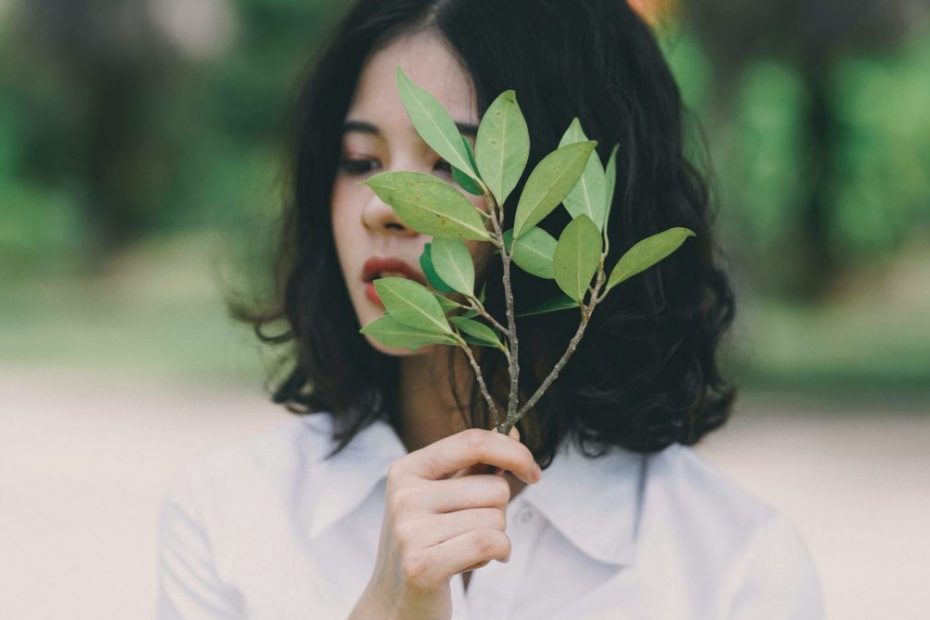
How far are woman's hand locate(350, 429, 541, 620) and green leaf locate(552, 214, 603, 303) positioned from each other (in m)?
0.17

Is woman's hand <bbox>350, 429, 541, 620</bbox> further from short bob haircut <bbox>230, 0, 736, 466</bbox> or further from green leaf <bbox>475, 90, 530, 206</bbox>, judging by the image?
short bob haircut <bbox>230, 0, 736, 466</bbox>

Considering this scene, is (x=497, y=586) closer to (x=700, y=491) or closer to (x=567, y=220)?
(x=700, y=491)

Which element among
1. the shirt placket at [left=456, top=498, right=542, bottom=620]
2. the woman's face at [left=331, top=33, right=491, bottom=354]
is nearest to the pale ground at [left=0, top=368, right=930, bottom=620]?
the shirt placket at [left=456, top=498, right=542, bottom=620]

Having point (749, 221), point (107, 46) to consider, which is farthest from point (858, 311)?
point (107, 46)

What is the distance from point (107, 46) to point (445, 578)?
12.1 meters

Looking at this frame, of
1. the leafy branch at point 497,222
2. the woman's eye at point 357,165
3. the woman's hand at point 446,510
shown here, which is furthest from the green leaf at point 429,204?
the woman's eye at point 357,165

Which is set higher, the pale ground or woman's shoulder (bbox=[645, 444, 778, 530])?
woman's shoulder (bbox=[645, 444, 778, 530])

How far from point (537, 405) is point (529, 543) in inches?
7.6

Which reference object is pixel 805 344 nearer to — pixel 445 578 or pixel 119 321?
pixel 119 321

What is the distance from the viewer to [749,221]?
8.97 metres

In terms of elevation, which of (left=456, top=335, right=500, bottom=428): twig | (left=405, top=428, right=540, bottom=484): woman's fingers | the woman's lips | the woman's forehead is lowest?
(left=405, top=428, right=540, bottom=484): woman's fingers

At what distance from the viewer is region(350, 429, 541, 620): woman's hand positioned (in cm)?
119

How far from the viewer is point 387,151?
1604 mm

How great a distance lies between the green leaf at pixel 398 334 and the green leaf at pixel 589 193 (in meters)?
0.18
